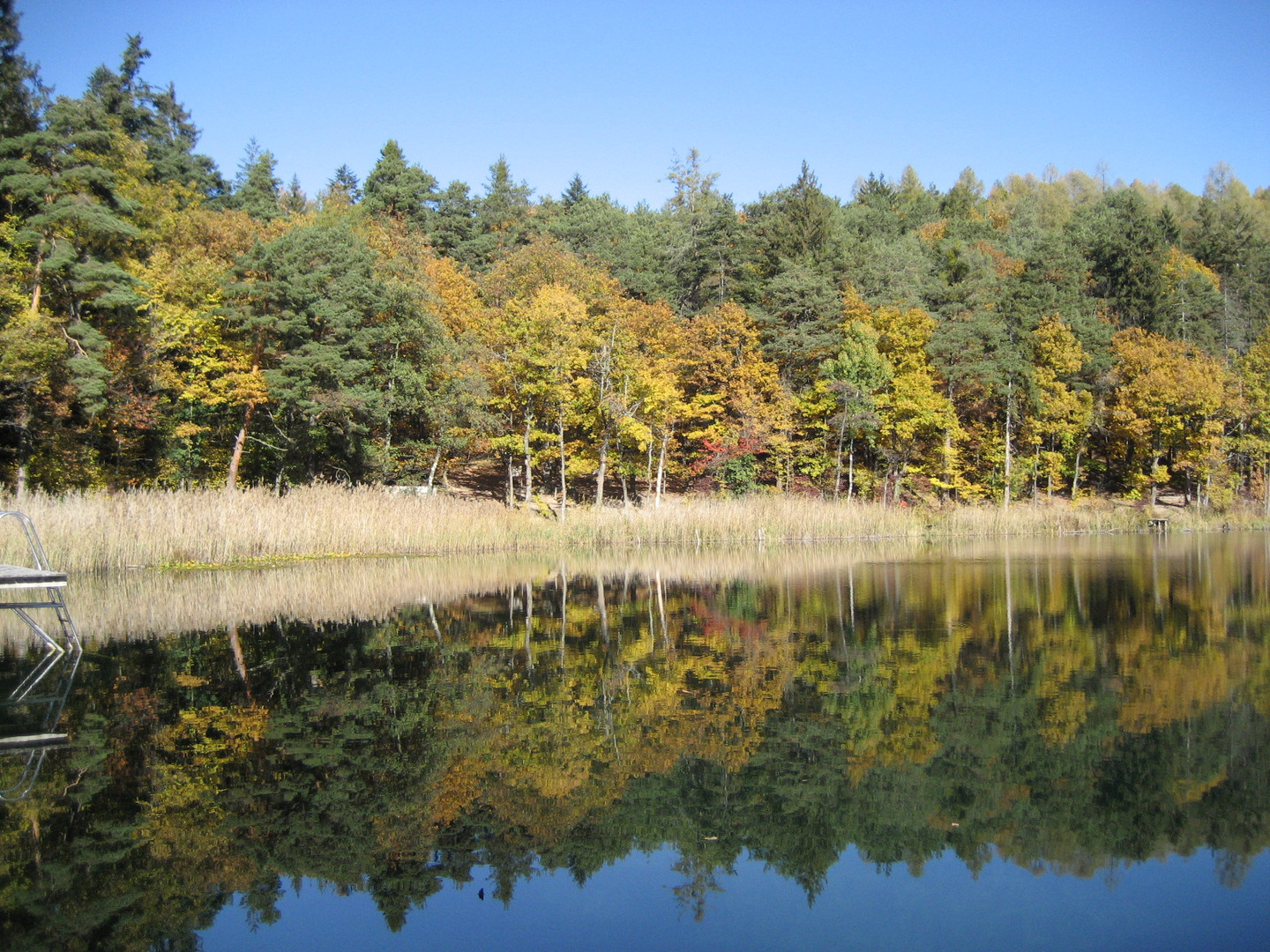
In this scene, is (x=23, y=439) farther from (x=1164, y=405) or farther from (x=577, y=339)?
(x=1164, y=405)

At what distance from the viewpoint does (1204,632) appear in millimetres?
11281

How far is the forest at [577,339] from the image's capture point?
27000mm

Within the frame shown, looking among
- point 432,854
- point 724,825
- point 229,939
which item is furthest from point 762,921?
point 229,939

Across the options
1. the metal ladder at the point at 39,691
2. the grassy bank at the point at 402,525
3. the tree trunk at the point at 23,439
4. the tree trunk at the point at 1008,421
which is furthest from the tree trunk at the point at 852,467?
the metal ladder at the point at 39,691

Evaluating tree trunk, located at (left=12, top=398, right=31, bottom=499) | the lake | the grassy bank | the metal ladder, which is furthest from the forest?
the lake

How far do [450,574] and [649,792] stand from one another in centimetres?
1430

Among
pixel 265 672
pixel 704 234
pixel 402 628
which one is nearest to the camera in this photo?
pixel 265 672


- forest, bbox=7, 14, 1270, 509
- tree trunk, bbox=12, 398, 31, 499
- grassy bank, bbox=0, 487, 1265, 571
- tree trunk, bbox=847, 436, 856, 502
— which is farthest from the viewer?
tree trunk, bbox=847, 436, 856, 502

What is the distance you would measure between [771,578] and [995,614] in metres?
5.81

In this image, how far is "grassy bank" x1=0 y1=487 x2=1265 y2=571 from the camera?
18812mm

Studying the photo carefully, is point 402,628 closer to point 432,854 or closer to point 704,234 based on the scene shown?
point 432,854

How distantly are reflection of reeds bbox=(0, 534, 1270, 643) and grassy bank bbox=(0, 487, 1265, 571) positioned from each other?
79cm

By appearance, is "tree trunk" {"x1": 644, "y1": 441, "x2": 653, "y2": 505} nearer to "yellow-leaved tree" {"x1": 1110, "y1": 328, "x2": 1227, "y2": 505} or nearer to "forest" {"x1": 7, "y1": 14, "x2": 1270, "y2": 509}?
"forest" {"x1": 7, "y1": 14, "x2": 1270, "y2": 509}

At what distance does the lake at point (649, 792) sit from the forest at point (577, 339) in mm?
17427
